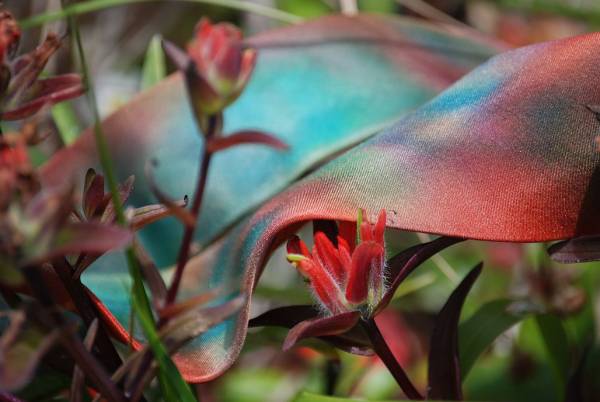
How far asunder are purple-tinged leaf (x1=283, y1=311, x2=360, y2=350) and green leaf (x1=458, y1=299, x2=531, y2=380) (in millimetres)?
187

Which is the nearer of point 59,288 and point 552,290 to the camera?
point 59,288

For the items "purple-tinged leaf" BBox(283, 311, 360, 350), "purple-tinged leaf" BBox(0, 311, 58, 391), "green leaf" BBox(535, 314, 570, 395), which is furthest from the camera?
"green leaf" BBox(535, 314, 570, 395)

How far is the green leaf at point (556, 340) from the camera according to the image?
2.03 ft

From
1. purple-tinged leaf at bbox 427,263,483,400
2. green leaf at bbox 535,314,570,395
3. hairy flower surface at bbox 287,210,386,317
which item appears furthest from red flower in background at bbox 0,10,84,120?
green leaf at bbox 535,314,570,395

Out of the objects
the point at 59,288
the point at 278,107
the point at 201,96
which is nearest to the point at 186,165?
the point at 278,107

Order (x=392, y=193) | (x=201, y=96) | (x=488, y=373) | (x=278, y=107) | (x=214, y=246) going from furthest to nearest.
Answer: (x=488, y=373)
(x=278, y=107)
(x=214, y=246)
(x=392, y=193)
(x=201, y=96)

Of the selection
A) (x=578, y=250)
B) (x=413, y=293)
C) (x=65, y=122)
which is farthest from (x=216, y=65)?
(x=413, y=293)

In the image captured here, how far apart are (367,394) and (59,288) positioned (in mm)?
445

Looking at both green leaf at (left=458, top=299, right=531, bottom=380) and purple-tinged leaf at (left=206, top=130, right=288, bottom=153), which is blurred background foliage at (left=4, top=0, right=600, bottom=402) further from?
purple-tinged leaf at (left=206, top=130, right=288, bottom=153)

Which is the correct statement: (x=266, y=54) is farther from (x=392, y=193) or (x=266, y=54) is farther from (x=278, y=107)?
(x=392, y=193)

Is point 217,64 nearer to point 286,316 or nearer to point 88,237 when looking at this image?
point 88,237

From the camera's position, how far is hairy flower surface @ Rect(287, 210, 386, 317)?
1.31 feet

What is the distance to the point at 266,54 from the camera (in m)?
0.76

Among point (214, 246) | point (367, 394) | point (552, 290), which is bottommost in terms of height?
point (367, 394)
